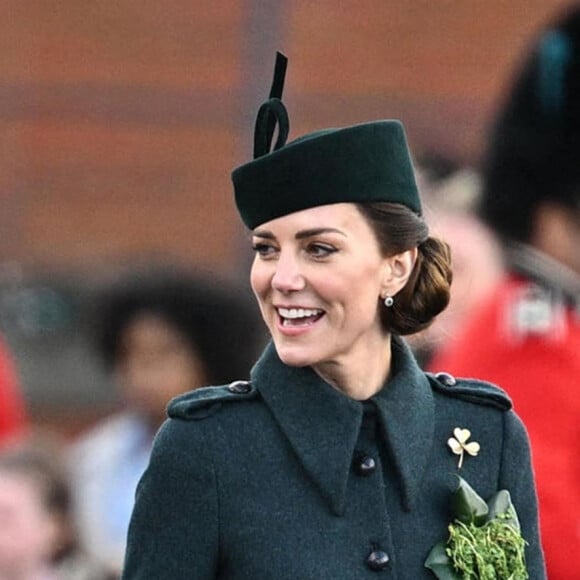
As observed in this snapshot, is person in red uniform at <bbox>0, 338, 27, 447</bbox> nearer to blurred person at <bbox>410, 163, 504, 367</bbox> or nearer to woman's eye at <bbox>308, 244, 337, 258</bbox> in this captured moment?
blurred person at <bbox>410, 163, 504, 367</bbox>

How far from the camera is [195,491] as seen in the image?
11.1 feet

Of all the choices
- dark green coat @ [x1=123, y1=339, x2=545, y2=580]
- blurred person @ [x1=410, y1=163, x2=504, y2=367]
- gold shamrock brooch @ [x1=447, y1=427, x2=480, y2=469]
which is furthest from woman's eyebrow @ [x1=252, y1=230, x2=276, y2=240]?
blurred person @ [x1=410, y1=163, x2=504, y2=367]

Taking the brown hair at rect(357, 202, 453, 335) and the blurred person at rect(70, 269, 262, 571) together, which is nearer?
the brown hair at rect(357, 202, 453, 335)

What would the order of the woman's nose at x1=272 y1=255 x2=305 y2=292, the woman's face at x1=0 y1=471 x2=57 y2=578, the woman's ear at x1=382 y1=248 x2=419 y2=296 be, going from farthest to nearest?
the woman's face at x1=0 y1=471 x2=57 y2=578 < the woman's ear at x1=382 y1=248 x2=419 y2=296 < the woman's nose at x1=272 y1=255 x2=305 y2=292

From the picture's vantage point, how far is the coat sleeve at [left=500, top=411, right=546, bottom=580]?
11.7ft

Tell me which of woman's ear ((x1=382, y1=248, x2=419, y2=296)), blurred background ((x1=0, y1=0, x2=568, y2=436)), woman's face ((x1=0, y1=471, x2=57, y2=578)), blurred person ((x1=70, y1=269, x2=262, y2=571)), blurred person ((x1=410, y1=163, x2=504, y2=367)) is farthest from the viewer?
blurred background ((x1=0, y1=0, x2=568, y2=436))

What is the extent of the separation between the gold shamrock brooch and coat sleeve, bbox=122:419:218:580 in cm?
38

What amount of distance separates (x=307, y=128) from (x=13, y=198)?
1.30 meters

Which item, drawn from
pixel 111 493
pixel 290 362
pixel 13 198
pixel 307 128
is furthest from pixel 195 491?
pixel 13 198

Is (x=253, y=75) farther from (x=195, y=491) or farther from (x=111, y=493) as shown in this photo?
(x=195, y=491)

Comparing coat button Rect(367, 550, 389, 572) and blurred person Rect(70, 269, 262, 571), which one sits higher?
coat button Rect(367, 550, 389, 572)

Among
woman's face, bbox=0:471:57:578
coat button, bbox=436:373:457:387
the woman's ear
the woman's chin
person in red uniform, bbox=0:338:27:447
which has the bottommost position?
woman's face, bbox=0:471:57:578

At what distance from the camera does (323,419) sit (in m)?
3.50

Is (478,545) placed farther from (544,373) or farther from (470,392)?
(544,373)
